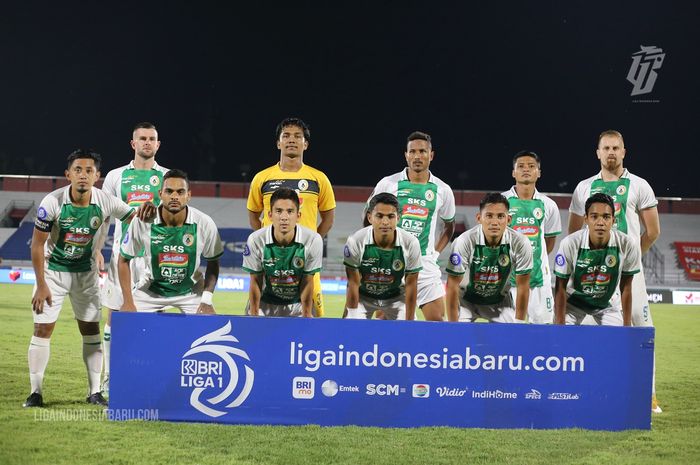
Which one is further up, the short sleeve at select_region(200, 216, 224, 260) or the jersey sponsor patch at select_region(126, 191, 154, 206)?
the jersey sponsor patch at select_region(126, 191, 154, 206)

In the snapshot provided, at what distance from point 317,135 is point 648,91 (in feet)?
40.6

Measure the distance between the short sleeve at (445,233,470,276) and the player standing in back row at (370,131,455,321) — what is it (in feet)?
1.79

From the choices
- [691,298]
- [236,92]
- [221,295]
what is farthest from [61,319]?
[236,92]

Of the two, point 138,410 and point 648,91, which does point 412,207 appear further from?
point 648,91

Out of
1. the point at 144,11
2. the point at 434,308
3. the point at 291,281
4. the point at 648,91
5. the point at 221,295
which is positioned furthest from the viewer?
the point at 144,11

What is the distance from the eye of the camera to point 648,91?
26422mm

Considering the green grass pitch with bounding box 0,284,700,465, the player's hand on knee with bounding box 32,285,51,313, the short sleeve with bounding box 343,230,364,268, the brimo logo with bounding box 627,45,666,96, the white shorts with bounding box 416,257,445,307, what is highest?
the brimo logo with bounding box 627,45,666,96

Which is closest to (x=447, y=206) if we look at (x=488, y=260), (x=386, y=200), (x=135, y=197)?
(x=488, y=260)

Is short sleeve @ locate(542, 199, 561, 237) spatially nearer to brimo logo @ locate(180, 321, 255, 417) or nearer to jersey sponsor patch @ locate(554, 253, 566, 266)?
jersey sponsor patch @ locate(554, 253, 566, 266)

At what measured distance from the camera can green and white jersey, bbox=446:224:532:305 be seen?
5465 mm

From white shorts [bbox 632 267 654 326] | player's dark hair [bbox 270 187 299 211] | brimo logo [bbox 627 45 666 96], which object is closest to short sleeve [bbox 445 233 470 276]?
player's dark hair [bbox 270 187 299 211]

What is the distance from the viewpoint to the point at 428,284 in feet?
19.8

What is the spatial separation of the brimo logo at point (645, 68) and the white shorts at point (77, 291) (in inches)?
929

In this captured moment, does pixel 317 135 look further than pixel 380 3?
Yes
